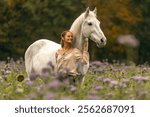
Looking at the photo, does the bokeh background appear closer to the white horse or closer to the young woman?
the white horse

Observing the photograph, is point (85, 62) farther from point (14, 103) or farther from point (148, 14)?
point (148, 14)

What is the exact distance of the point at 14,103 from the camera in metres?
8.96

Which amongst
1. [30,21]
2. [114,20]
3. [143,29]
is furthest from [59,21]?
[143,29]

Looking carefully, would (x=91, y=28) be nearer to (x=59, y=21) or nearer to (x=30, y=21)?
(x=59, y=21)

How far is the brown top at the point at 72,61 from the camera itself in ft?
36.0

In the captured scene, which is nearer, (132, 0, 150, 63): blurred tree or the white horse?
the white horse

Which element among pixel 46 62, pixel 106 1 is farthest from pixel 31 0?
pixel 46 62

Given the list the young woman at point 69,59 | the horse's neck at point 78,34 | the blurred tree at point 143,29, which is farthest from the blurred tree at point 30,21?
the young woman at point 69,59

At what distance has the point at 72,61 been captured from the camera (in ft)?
36.2

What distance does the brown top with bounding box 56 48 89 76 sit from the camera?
10984 millimetres

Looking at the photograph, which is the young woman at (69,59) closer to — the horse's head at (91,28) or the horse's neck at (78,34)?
the horse's neck at (78,34)

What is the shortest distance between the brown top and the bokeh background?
20644 millimetres

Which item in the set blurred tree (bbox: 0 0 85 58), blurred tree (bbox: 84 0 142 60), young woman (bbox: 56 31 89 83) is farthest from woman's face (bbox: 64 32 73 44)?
blurred tree (bbox: 0 0 85 58)

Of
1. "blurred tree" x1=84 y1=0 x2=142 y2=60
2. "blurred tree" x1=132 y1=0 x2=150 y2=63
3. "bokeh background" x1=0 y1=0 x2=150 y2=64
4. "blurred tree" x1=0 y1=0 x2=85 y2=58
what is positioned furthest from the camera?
"blurred tree" x1=132 y1=0 x2=150 y2=63
